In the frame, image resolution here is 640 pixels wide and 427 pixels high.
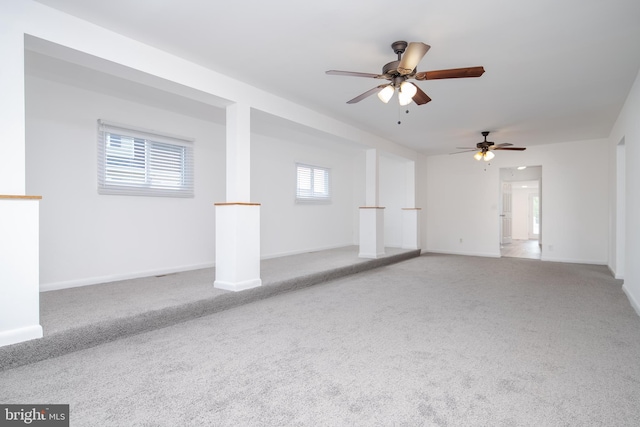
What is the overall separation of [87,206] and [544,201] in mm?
8318

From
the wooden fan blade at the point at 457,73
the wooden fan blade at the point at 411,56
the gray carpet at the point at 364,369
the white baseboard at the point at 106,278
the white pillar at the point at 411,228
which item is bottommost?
the gray carpet at the point at 364,369

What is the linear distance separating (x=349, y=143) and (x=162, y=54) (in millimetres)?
3559

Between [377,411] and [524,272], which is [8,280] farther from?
[524,272]

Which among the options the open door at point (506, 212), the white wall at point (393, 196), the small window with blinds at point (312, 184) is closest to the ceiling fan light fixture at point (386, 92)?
the small window with blinds at point (312, 184)

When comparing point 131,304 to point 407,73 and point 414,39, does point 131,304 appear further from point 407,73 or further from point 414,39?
point 414,39

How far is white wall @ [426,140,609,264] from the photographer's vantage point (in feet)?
23.1

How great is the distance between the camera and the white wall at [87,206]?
3.92 m

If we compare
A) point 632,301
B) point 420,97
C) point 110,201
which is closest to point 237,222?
point 110,201

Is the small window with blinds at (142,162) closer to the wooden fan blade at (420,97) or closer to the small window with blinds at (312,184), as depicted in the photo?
the small window with blinds at (312,184)

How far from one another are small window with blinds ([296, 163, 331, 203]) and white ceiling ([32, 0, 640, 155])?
280cm

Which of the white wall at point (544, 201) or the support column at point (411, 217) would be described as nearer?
the white wall at point (544, 201)

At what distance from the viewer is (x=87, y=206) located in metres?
4.25

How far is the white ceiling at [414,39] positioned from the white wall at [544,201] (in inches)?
98.3

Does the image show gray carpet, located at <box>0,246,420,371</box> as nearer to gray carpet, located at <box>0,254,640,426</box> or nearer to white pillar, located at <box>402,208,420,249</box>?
gray carpet, located at <box>0,254,640,426</box>
